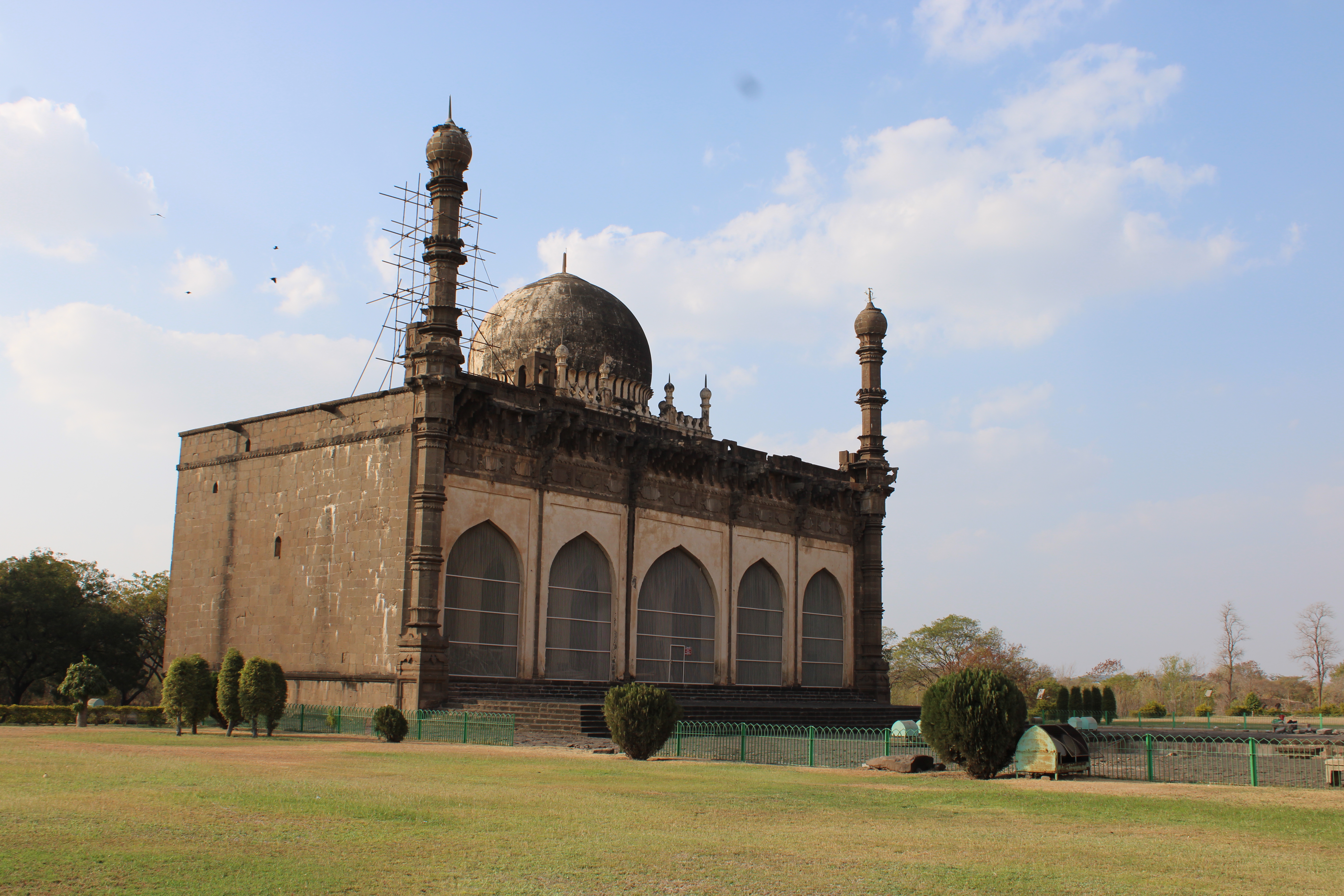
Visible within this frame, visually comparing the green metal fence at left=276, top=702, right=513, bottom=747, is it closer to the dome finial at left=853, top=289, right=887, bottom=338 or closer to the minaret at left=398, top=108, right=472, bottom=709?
the minaret at left=398, top=108, right=472, bottom=709

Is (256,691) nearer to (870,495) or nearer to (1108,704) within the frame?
(870,495)

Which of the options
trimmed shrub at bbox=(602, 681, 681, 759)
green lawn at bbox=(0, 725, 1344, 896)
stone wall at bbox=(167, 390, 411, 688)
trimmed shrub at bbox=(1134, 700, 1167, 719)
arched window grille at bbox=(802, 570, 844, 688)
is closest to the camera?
green lawn at bbox=(0, 725, 1344, 896)

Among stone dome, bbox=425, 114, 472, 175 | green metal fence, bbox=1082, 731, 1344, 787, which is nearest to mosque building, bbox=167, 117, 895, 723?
stone dome, bbox=425, 114, 472, 175

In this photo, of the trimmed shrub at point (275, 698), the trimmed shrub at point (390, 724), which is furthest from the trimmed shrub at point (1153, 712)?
the trimmed shrub at point (275, 698)

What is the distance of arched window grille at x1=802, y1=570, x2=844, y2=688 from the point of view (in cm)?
3519

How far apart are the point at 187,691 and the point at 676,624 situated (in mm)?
12943

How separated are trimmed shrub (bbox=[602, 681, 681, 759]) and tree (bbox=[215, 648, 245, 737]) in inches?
308

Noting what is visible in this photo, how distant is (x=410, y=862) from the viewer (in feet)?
26.1

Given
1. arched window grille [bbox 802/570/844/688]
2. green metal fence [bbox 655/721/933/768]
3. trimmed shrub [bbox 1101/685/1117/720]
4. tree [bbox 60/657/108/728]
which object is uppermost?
arched window grille [bbox 802/570/844/688]

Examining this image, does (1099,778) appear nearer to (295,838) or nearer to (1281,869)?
(1281,869)

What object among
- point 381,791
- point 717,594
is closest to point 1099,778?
point 381,791

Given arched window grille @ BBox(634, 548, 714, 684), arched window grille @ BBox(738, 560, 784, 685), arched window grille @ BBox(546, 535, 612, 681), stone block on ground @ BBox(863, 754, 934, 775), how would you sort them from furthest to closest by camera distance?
arched window grille @ BBox(738, 560, 784, 685) → arched window grille @ BBox(634, 548, 714, 684) → arched window grille @ BBox(546, 535, 612, 681) → stone block on ground @ BBox(863, 754, 934, 775)

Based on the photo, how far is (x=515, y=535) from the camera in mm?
26562

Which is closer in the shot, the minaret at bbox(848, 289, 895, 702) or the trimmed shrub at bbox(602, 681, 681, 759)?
the trimmed shrub at bbox(602, 681, 681, 759)
